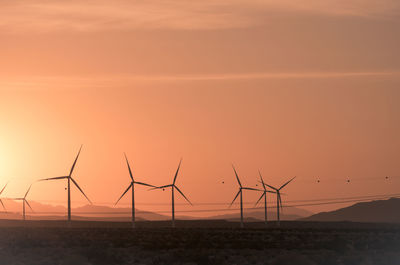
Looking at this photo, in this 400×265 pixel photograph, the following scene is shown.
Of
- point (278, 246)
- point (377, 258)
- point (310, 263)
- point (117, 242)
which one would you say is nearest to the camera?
point (310, 263)

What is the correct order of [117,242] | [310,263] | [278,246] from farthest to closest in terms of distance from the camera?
[117,242], [278,246], [310,263]

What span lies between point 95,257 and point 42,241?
45916mm

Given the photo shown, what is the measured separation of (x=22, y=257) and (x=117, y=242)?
43.9 metres

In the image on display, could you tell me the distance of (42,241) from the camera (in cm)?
15400

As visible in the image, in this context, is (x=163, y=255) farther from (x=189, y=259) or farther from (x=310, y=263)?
(x=310, y=263)

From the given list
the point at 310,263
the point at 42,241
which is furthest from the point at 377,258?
the point at 42,241

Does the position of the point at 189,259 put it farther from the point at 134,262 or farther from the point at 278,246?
the point at 278,246

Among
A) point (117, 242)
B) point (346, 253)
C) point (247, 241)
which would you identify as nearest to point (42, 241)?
point (117, 242)

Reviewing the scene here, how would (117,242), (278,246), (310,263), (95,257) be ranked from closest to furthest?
(310,263), (95,257), (278,246), (117,242)

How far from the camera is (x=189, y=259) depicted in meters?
109

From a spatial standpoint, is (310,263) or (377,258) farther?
(377,258)

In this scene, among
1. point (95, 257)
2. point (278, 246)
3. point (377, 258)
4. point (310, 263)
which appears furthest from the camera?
point (278, 246)

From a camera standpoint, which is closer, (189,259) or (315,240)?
(189,259)

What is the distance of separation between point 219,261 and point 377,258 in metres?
19.1
